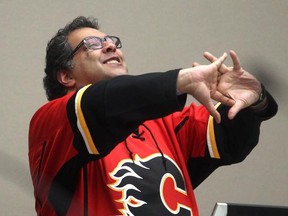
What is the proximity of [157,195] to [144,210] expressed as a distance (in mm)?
44

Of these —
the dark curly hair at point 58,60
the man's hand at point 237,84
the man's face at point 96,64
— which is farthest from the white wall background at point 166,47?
the man's hand at point 237,84

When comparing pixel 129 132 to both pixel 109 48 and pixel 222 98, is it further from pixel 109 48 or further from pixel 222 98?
pixel 109 48

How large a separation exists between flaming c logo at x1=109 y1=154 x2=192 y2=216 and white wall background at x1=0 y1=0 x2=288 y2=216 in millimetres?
594

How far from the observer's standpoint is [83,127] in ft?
3.34

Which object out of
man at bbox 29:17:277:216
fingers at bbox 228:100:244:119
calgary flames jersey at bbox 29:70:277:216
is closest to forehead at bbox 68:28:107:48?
man at bbox 29:17:277:216

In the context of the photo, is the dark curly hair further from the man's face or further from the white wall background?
the white wall background

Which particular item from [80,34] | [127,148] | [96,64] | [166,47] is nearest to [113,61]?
[96,64]

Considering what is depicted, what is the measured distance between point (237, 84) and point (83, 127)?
1.06 feet

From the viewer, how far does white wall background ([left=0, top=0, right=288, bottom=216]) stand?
175 cm

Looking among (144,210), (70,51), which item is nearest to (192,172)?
(144,210)

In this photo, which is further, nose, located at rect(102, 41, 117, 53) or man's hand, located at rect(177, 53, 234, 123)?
nose, located at rect(102, 41, 117, 53)

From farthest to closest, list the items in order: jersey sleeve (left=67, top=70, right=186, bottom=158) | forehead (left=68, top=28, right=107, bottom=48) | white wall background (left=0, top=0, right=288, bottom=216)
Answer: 1. white wall background (left=0, top=0, right=288, bottom=216)
2. forehead (left=68, top=28, right=107, bottom=48)
3. jersey sleeve (left=67, top=70, right=186, bottom=158)

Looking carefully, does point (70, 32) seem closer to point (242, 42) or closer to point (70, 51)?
point (70, 51)

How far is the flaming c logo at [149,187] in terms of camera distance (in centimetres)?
114
